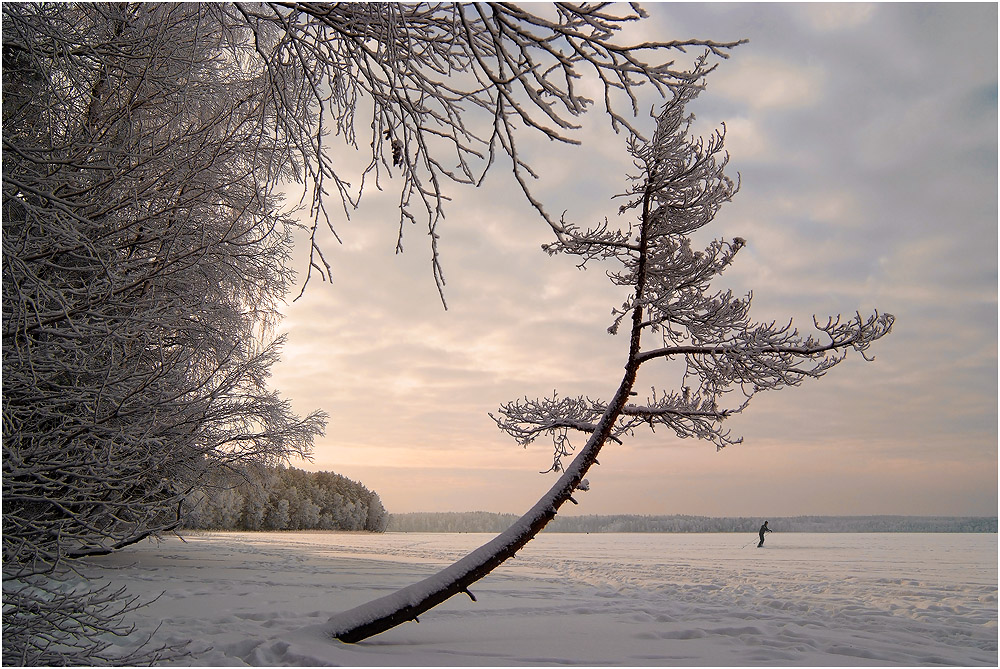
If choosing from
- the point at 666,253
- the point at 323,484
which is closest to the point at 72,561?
the point at 666,253

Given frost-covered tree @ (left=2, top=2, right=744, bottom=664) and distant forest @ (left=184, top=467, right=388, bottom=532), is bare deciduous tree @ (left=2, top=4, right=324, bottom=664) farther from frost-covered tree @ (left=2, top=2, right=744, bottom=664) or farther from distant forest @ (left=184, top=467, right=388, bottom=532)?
distant forest @ (left=184, top=467, right=388, bottom=532)

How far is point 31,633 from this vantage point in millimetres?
4449

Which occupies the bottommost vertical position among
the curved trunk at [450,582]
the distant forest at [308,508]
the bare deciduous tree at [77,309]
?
the distant forest at [308,508]

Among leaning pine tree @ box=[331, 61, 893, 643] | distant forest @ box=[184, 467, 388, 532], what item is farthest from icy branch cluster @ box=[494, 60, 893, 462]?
distant forest @ box=[184, 467, 388, 532]

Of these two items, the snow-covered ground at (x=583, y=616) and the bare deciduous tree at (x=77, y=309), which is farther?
the snow-covered ground at (x=583, y=616)

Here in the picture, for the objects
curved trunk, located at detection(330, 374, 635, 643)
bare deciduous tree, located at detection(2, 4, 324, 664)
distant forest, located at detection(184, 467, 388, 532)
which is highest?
bare deciduous tree, located at detection(2, 4, 324, 664)

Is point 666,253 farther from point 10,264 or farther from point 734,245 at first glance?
point 10,264

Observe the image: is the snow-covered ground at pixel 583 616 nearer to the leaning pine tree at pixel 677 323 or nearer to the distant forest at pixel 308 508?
the leaning pine tree at pixel 677 323

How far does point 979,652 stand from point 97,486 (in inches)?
357

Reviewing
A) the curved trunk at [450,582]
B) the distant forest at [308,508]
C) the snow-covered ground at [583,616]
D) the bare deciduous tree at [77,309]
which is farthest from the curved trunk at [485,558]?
the distant forest at [308,508]

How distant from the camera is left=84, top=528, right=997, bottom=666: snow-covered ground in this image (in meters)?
6.26

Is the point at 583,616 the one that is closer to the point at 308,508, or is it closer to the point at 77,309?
the point at 77,309

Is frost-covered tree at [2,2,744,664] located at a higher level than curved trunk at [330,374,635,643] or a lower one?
higher

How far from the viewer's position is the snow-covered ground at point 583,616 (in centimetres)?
626
